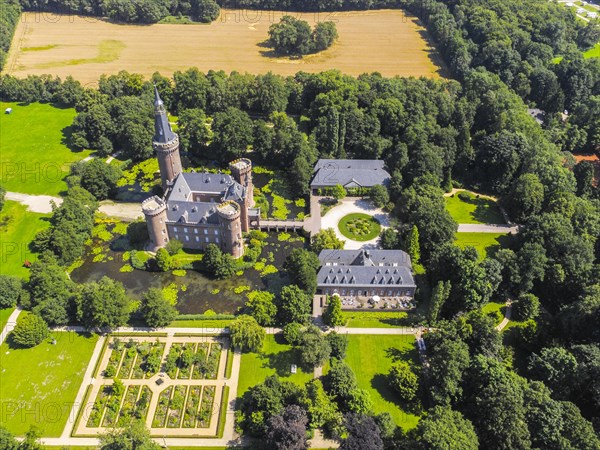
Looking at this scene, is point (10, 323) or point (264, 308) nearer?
point (264, 308)

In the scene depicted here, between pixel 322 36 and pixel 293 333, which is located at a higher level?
pixel 322 36

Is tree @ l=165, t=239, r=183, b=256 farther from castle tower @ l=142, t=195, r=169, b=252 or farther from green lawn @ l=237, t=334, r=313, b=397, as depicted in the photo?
green lawn @ l=237, t=334, r=313, b=397

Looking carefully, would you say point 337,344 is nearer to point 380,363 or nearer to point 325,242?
point 380,363

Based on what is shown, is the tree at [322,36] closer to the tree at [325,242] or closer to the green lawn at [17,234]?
the tree at [325,242]

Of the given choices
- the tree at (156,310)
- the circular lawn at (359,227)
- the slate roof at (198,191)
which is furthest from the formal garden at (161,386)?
the circular lawn at (359,227)

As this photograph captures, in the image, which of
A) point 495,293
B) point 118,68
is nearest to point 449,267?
point 495,293

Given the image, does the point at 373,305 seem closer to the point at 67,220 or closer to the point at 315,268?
the point at 315,268

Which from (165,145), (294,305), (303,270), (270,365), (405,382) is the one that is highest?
(165,145)

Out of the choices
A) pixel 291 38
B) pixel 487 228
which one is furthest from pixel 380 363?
pixel 291 38
